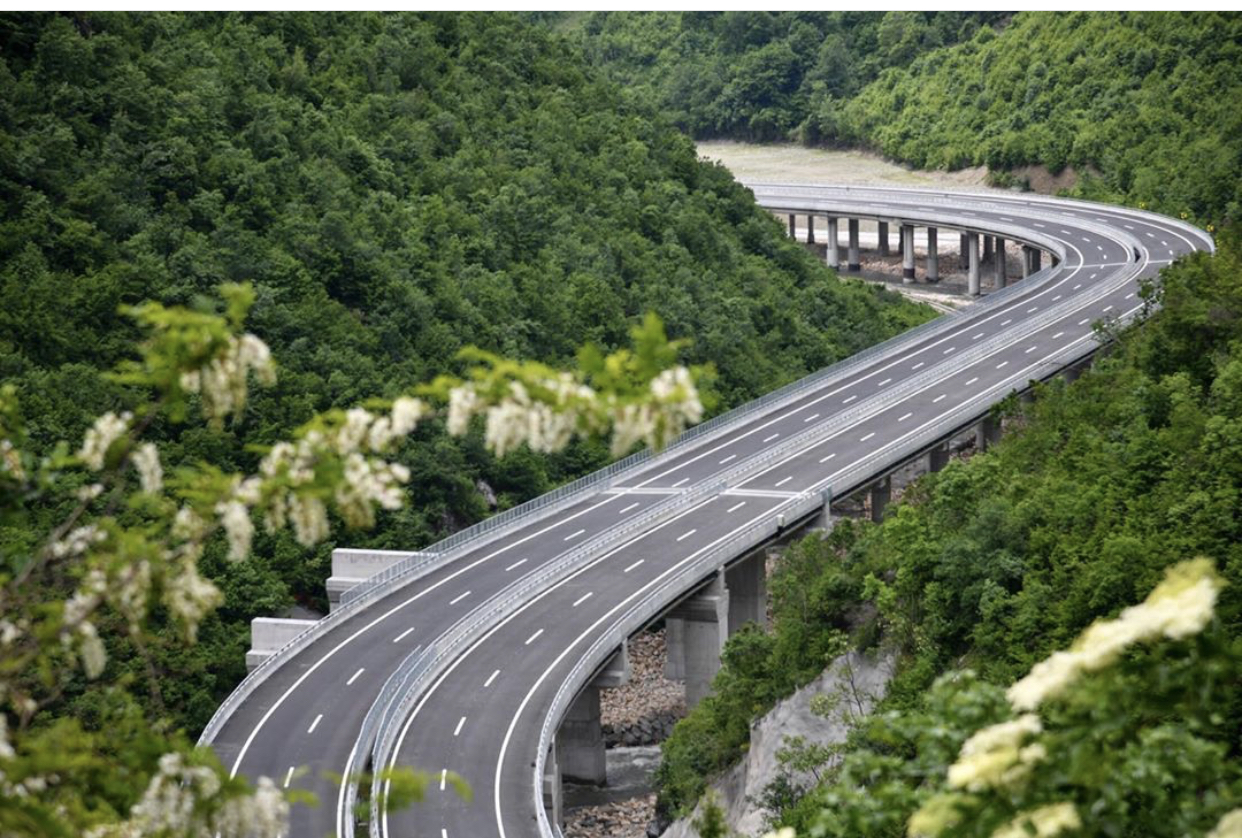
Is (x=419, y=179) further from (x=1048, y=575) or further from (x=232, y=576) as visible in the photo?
(x=1048, y=575)

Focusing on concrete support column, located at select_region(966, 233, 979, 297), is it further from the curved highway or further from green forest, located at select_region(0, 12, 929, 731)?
green forest, located at select_region(0, 12, 929, 731)

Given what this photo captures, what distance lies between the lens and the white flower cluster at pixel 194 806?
39.3 ft

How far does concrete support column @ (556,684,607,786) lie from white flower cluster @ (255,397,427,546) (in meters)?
44.0

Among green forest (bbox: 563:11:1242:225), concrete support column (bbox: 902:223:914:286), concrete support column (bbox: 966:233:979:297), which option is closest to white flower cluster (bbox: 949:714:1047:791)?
green forest (bbox: 563:11:1242:225)

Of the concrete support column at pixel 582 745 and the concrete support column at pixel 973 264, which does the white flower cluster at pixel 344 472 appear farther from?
the concrete support column at pixel 973 264

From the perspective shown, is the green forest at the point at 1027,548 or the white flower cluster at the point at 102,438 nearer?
the white flower cluster at the point at 102,438

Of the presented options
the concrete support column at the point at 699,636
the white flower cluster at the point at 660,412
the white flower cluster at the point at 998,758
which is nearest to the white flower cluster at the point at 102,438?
the white flower cluster at the point at 660,412

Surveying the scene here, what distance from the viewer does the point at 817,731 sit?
48.0m

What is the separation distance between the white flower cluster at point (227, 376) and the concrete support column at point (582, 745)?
4385 centimetres

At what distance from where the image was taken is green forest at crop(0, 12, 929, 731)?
64000mm

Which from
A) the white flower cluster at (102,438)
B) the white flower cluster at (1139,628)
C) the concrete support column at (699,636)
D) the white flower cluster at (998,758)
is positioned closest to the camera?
the white flower cluster at (1139,628)

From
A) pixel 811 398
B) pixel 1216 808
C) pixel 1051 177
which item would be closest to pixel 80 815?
pixel 1216 808

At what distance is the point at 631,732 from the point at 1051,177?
91372mm

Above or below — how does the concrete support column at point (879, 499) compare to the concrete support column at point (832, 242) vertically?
below
